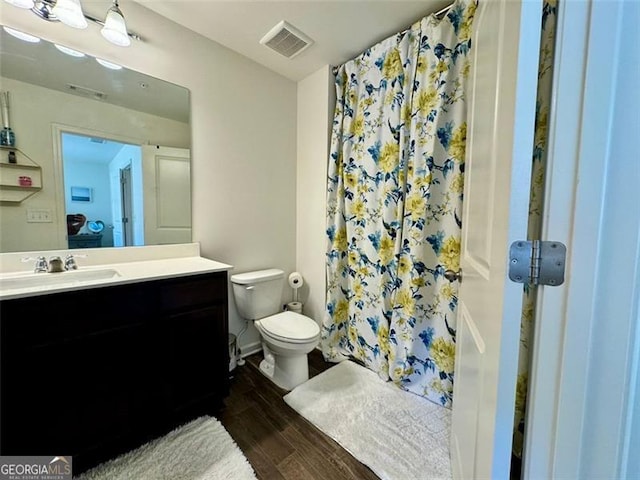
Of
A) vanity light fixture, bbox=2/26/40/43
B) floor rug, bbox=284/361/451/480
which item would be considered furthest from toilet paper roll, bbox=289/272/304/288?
vanity light fixture, bbox=2/26/40/43

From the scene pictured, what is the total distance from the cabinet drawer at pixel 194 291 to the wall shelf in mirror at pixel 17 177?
80cm

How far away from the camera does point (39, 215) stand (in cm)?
132

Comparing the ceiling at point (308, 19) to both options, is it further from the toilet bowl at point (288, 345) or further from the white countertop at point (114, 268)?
the toilet bowl at point (288, 345)

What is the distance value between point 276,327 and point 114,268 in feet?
3.26

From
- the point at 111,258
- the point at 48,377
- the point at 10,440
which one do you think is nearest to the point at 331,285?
the point at 111,258

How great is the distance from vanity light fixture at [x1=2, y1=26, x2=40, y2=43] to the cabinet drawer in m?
1.35

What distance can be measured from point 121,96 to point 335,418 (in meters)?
2.26

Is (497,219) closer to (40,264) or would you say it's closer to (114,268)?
(114,268)

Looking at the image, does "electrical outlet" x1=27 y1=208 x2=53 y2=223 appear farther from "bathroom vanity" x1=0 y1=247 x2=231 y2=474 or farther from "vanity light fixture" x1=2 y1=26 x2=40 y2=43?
"vanity light fixture" x1=2 y1=26 x2=40 y2=43

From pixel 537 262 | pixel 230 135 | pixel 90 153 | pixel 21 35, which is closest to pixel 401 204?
pixel 537 262

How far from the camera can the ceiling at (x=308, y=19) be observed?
1.52 metres

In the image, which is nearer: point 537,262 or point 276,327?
point 537,262

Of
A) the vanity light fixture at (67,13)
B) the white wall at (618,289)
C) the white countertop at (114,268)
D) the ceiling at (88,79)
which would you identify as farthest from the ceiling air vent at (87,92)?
the white wall at (618,289)

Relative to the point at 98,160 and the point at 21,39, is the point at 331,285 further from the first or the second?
the point at 21,39
